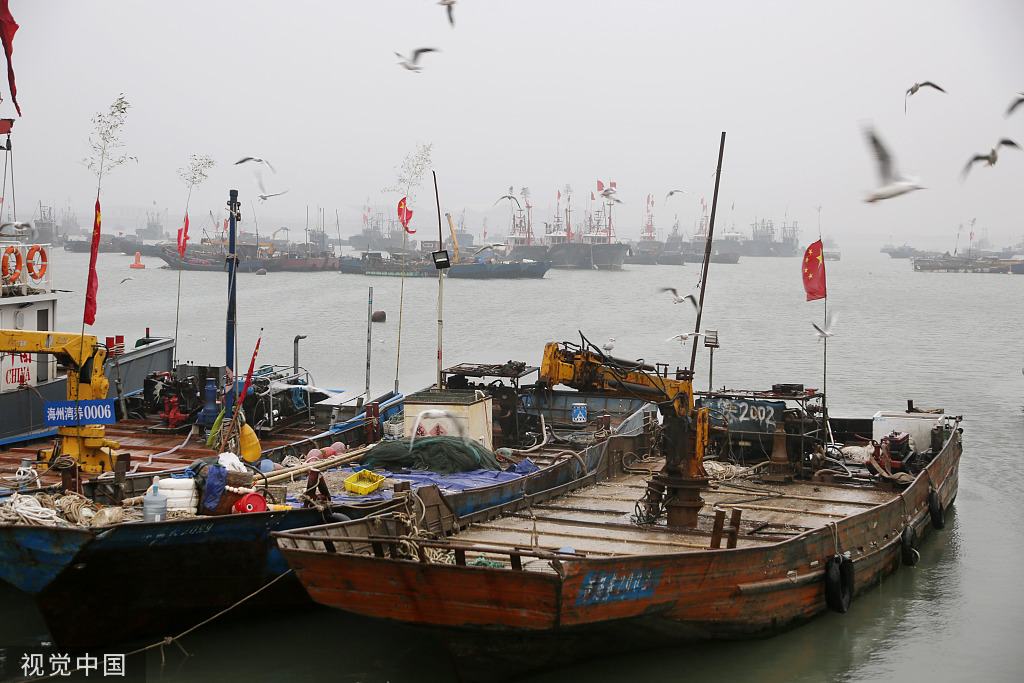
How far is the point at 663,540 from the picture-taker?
468 inches

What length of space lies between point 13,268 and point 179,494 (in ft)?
27.6

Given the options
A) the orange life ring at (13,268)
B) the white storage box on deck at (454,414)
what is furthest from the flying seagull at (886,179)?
the orange life ring at (13,268)

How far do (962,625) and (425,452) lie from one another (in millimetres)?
8172

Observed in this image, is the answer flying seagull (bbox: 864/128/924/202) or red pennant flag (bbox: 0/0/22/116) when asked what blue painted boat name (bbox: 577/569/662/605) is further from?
red pennant flag (bbox: 0/0/22/116)

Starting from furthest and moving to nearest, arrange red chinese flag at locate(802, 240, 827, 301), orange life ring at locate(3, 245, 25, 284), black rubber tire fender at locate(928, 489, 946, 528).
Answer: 1. red chinese flag at locate(802, 240, 827, 301)
2. orange life ring at locate(3, 245, 25, 284)
3. black rubber tire fender at locate(928, 489, 946, 528)

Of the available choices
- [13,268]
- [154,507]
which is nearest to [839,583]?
[154,507]

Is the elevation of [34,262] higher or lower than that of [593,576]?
higher

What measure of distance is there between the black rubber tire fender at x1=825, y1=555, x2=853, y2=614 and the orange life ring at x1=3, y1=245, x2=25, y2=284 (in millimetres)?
14531

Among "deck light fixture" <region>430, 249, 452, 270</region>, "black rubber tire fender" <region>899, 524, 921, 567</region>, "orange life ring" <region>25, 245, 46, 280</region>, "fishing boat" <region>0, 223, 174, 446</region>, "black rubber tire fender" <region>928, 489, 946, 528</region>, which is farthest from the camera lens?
"deck light fixture" <region>430, 249, 452, 270</region>

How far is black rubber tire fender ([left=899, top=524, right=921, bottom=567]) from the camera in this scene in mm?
14656

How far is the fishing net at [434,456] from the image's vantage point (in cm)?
1441

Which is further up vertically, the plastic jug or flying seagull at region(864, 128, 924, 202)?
flying seagull at region(864, 128, 924, 202)

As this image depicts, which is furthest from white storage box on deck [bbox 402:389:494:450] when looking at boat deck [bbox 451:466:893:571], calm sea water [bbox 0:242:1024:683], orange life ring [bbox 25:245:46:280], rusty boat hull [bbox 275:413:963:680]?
orange life ring [bbox 25:245:46:280]

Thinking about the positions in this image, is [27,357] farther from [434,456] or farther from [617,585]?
[617,585]
